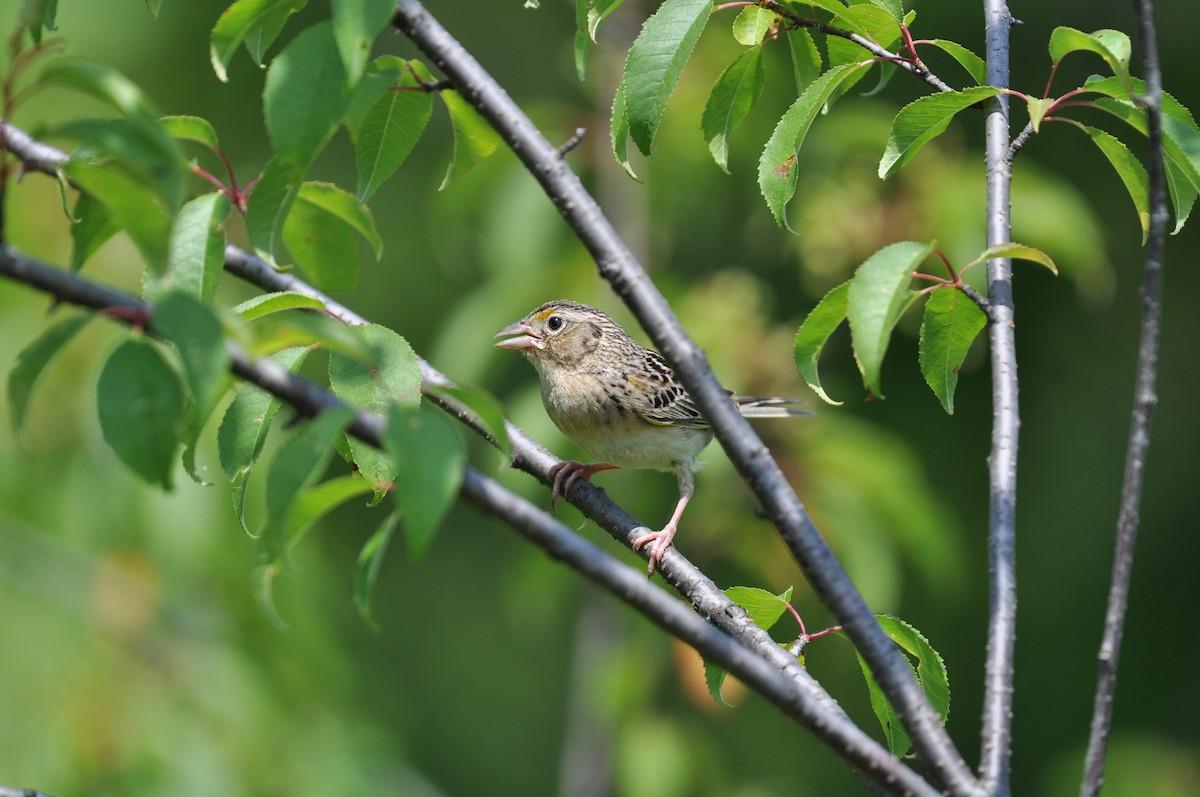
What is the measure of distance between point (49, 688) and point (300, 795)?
1238mm

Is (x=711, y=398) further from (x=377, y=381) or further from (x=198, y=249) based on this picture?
(x=198, y=249)

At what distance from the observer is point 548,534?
153 cm

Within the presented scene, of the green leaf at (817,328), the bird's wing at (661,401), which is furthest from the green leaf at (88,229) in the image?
the bird's wing at (661,401)

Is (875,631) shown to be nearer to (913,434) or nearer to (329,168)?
(913,434)

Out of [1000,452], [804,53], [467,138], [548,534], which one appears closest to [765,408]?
Result: [804,53]

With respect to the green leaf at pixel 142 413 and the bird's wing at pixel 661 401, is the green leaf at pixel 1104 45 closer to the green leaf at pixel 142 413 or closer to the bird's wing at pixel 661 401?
the green leaf at pixel 142 413

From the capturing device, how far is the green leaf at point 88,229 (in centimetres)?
181

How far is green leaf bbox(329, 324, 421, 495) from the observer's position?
2074 millimetres

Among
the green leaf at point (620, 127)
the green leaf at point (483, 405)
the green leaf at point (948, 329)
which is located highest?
the green leaf at point (620, 127)

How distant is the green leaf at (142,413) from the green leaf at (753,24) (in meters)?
1.32

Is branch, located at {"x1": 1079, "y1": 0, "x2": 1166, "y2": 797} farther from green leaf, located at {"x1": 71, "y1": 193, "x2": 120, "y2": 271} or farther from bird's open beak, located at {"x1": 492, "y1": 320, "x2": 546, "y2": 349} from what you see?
bird's open beak, located at {"x1": 492, "y1": 320, "x2": 546, "y2": 349}

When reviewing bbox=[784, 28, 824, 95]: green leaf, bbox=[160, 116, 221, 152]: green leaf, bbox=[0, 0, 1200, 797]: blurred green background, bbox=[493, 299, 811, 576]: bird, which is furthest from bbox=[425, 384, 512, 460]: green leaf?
bbox=[0, 0, 1200, 797]: blurred green background

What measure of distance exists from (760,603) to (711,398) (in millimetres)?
640

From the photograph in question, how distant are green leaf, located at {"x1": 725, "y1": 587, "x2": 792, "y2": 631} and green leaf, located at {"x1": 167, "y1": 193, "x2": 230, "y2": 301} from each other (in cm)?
107
